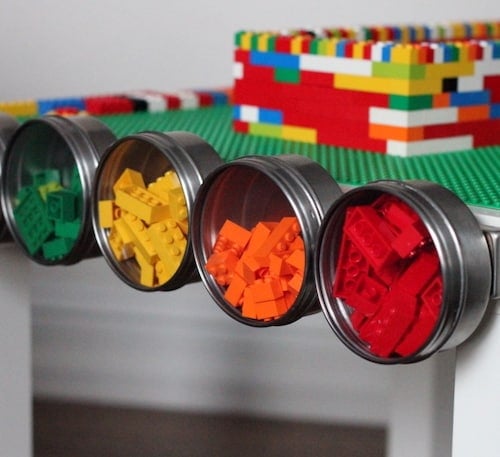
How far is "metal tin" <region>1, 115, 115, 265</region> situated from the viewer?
1.19m

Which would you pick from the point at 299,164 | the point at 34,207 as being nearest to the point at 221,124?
the point at 34,207

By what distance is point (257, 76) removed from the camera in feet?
4.59

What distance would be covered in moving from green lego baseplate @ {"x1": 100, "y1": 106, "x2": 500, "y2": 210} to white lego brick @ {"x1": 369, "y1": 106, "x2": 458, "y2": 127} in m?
0.04

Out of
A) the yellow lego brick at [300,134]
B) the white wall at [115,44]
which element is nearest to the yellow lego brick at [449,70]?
the yellow lego brick at [300,134]

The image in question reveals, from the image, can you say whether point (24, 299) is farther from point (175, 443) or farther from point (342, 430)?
point (342, 430)

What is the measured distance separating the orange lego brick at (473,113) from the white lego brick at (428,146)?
22mm

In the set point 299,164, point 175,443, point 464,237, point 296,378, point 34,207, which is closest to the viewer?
point 464,237

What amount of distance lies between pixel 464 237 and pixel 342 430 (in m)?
1.45

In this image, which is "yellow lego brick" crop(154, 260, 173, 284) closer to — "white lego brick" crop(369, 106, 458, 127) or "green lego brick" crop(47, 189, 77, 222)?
"green lego brick" crop(47, 189, 77, 222)

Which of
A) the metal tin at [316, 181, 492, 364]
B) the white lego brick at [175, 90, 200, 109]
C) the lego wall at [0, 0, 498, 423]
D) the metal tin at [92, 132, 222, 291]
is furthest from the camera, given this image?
the lego wall at [0, 0, 498, 423]

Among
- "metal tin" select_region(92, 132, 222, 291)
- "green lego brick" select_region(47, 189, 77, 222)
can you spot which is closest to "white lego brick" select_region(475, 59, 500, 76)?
"metal tin" select_region(92, 132, 222, 291)

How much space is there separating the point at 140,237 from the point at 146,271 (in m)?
0.03

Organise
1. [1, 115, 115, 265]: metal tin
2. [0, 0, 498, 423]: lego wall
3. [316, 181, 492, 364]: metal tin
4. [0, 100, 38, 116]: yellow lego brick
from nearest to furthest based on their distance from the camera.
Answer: [316, 181, 492, 364]: metal tin
[1, 115, 115, 265]: metal tin
[0, 100, 38, 116]: yellow lego brick
[0, 0, 498, 423]: lego wall

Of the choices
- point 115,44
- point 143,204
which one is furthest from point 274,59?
point 115,44
